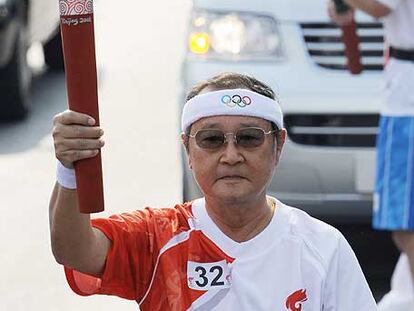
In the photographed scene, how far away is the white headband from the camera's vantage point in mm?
3236

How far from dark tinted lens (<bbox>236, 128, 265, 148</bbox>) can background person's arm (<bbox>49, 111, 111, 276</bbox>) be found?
363 mm

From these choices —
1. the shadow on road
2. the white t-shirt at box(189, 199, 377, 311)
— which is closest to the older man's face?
the white t-shirt at box(189, 199, 377, 311)

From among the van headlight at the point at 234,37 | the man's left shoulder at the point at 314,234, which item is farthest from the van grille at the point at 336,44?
the man's left shoulder at the point at 314,234

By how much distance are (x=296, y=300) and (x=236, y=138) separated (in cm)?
38

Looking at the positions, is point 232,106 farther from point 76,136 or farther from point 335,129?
point 335,129

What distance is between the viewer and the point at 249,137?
10.5 ft

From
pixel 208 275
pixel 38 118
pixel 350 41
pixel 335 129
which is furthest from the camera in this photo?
pixel 38 118

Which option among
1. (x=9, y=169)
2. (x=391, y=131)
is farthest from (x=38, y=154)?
(x=391, y=131)

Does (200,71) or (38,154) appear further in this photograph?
(38,154)

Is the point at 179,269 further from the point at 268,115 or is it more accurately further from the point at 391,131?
the point at 391,131

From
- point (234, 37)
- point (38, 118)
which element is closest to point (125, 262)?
point (234, 37)

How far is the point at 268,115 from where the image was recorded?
3.27 metres

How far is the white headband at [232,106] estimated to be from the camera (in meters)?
3.24

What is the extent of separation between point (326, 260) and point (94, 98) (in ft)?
2.19
